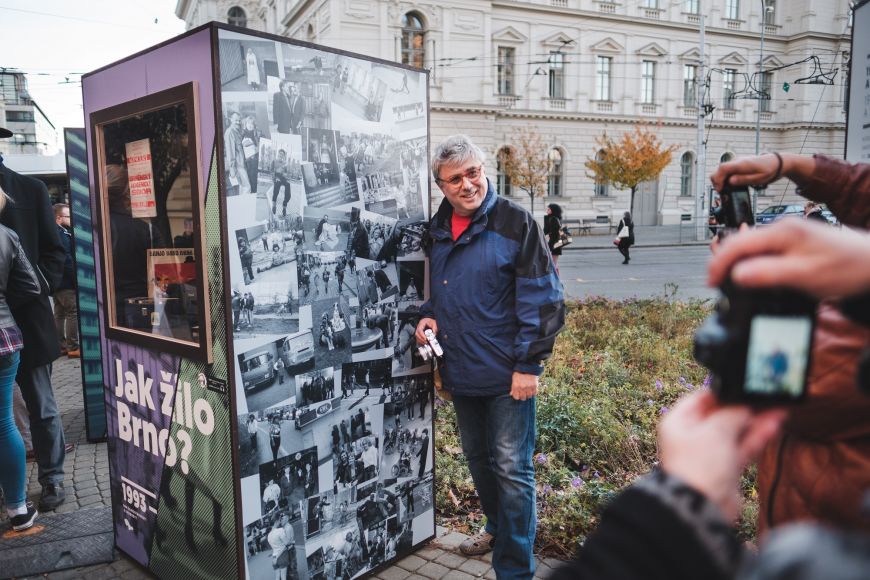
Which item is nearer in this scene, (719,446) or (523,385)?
(719,446)

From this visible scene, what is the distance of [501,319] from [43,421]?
3.05 metres

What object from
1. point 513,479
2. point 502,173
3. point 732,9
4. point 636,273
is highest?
point 732,9

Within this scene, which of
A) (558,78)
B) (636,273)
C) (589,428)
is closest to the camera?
(589,428)

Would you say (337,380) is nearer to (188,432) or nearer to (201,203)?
(188,432)

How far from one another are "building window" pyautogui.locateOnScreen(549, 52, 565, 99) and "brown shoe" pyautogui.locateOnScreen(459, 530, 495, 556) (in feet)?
111

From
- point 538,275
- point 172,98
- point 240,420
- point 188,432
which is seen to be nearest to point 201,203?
point 172,98

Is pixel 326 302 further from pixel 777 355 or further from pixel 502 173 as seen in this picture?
pixel 502 173

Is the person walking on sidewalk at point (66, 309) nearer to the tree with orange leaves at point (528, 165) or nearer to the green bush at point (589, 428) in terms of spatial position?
the green bush at point (589, 428)

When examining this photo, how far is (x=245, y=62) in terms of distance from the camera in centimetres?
229

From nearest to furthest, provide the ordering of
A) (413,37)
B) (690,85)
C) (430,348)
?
(430,348)
(413,37)
(690,85)

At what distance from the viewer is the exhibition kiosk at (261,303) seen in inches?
92.7

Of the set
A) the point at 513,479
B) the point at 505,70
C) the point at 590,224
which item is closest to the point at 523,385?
the point at 513,479

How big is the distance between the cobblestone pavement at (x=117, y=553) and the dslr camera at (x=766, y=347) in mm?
2608

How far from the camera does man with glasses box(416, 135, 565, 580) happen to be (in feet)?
8.68
